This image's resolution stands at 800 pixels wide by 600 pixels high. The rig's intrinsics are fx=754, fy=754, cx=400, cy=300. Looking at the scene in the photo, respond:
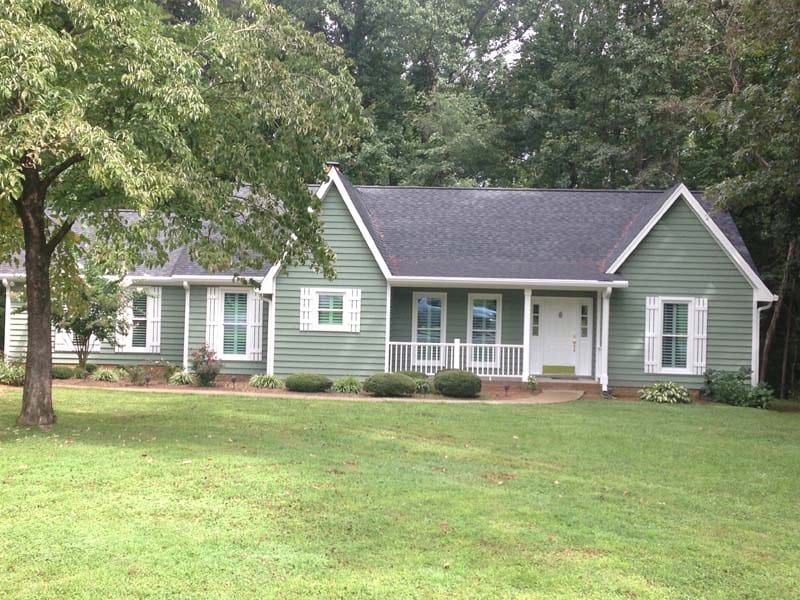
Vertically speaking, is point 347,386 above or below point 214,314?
below

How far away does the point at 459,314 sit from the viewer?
2002 cm

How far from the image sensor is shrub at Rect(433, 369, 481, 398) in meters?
17.0

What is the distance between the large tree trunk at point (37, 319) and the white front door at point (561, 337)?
12.5 meters

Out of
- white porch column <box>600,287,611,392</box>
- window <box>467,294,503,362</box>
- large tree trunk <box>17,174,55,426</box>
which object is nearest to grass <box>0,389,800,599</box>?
large tree trunk <box>17,174,55,426</box>

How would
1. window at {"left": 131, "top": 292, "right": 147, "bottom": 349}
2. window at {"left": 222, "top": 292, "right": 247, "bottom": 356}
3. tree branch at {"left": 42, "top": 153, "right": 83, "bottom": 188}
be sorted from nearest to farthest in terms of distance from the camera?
tree branch at {"left": 42, "top": 153, "right": 83, "bottom": 188}, window at {"left": 222, "top": 292, "right": 247, "bottom": 356}, window at {"left": 131, "top": 292, "right": 147, "bottom": 349}

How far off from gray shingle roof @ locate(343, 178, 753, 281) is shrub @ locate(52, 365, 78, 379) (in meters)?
8.21

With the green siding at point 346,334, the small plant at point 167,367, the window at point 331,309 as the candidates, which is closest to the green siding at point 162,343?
the small plant at point 167,367

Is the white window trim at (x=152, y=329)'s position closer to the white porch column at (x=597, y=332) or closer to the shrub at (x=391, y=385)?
the shrub at (x=391, y=385)

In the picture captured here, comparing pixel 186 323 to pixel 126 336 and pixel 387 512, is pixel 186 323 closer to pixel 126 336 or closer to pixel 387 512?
pixel 126 336

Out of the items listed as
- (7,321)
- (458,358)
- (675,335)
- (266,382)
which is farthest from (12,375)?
(675,335)

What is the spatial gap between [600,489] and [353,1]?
32.3 m

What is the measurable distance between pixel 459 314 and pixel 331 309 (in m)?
3.48

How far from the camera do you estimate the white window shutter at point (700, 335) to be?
18.7 meters

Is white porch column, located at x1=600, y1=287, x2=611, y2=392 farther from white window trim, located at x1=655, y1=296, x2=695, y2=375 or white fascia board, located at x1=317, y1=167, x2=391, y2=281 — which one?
white fascia board, located at x1=317, y1=167, x2=391, y2=281
